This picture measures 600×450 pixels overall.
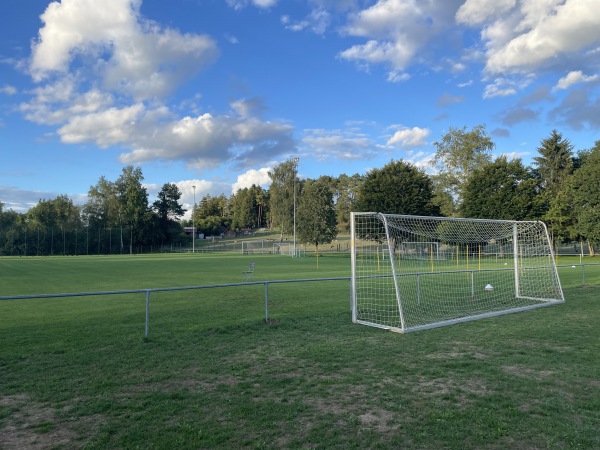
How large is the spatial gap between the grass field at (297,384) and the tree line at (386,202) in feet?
138

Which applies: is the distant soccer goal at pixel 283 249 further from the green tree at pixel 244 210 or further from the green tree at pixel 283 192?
the green tree at pixel 244 210

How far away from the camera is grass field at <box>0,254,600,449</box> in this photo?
4066mm

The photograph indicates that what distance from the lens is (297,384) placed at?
18.4 ft

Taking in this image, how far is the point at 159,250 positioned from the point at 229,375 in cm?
8952

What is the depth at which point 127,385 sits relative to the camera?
219 inches

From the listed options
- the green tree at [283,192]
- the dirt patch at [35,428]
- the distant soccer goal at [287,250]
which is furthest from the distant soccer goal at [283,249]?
the dirt patch at [35,428]

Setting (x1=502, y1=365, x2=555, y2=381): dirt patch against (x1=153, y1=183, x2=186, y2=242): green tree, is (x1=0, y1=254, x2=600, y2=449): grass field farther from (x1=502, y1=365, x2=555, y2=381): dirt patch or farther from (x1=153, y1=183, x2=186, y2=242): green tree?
(x1=153, y1=183, x2=186, y2=242): green tree

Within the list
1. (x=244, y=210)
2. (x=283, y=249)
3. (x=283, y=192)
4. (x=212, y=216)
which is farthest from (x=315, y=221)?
(x=212, y=216)

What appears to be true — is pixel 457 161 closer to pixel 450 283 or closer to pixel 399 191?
pixel 399 191

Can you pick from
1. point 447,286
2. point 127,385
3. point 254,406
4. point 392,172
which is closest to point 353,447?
point 254,406

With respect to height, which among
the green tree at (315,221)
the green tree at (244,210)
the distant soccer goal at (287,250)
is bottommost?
the distant soccer goal at (287,250)

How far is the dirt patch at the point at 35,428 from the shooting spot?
12.9 ft

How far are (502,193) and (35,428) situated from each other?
172 ft

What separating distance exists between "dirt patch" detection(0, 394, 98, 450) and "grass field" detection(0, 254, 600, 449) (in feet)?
0.06
